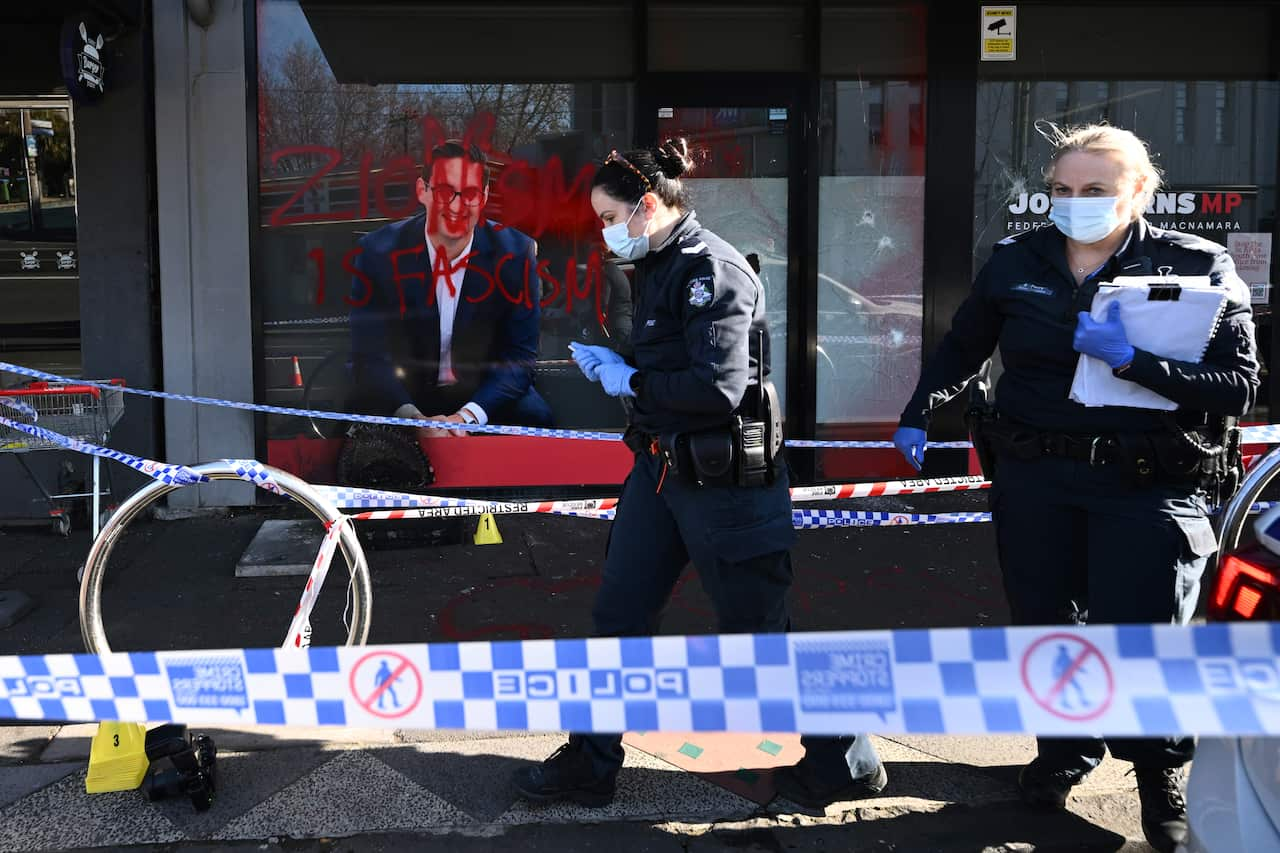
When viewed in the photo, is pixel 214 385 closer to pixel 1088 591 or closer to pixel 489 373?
pixel 489 373

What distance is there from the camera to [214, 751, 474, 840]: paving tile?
3584 mm

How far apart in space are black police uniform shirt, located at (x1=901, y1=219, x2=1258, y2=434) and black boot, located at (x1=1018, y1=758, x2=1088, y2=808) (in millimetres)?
1037

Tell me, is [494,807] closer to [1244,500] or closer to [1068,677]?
[1068,677]

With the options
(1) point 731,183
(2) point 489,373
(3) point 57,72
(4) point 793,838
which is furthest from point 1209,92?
(3) point 57,72

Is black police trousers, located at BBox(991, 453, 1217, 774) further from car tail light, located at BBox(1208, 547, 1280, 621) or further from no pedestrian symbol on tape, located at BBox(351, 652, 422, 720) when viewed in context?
no pedestrian symbol on tape, located at BBox(351, 652, 422, 720)

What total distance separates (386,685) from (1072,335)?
2.04 m

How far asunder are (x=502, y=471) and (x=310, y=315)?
1.52m

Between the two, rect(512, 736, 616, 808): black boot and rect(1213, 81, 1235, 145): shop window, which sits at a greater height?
rect(1213, 81, 1235, 145): shop window

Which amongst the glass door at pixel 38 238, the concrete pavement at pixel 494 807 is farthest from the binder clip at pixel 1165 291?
the glass door at pixel 38 238

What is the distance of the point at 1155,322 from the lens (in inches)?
129

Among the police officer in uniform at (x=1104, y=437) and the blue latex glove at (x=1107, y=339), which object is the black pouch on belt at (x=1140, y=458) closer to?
the police officer in uniform at (x=1104, y=437)

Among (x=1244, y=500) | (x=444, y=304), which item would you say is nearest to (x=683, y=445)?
(x=1244, y=500)

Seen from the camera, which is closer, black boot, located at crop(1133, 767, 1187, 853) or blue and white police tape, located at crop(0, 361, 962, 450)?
black boot, located at crop(1133, 767, 1187, 853)

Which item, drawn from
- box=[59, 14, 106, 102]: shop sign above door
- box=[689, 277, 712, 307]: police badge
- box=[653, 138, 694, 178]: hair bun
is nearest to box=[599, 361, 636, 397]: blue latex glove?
box=[689, 277, 712, 307]: police badge
